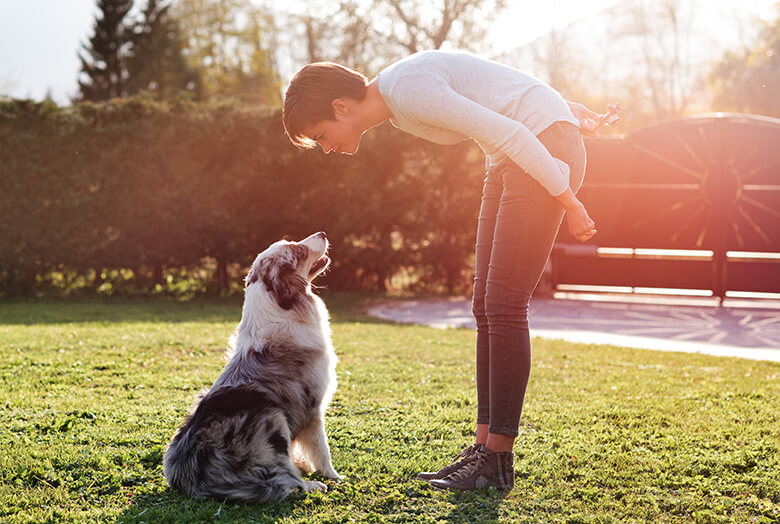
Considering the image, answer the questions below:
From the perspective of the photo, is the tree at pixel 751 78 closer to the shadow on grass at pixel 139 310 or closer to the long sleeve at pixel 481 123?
the shadow on grass at pixel 139 310

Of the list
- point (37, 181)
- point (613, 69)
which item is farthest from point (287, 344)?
point (613, 69)

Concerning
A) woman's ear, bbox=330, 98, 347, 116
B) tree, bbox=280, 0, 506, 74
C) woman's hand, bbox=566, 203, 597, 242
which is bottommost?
woman's hand, bbox=566, 203, 597, 242

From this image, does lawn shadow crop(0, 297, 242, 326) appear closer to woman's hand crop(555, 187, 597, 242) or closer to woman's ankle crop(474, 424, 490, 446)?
woman's ankle crop(474, 424, 490, 446)

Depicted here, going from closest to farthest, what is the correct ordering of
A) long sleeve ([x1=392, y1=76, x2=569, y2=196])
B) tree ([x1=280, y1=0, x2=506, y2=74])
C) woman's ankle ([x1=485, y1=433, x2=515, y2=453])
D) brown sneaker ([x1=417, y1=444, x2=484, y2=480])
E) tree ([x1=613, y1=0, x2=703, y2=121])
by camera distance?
1. long sleeve ([x1=392, y1=76, x2=569, y2=196])
2. woman's ankle ([x1=485, y1=433, x2=515, y2=453])
3. brown sneaker ([x1=417, y1=444, x2=484, y2=480])
4. tree ([x1=280, y1=0, x2=506, y2=74])
5. tree ([x1=613, y1=0, x2=703, y2=121])

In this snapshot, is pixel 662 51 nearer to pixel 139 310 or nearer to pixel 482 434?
pixel 139 310

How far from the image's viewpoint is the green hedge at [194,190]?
39.2 ft

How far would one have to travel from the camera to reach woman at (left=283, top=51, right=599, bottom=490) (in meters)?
3.22

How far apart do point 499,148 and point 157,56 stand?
3598 cm

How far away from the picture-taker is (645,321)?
9.94m

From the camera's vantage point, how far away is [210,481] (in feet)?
10.8

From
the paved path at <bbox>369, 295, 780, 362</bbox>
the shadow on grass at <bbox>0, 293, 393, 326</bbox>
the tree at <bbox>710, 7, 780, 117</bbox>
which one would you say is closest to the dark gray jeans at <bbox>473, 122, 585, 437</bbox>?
the paved path at <bbox>369, 295, 780, 362</bbox>

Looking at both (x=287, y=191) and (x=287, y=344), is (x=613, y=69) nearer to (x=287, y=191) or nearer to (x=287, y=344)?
(x=287, y=191)

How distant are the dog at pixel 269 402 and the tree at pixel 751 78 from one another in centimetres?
3466

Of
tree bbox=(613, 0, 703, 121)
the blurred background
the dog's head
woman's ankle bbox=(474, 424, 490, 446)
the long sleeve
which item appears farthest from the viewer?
tree bbox=(613, 0, 703, 121)
